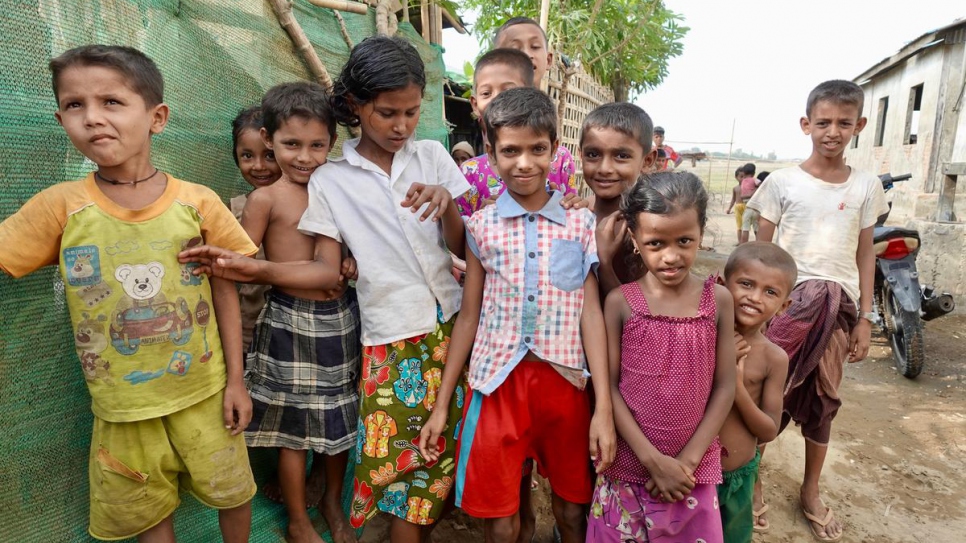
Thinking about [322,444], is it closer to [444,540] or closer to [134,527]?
[134,527]

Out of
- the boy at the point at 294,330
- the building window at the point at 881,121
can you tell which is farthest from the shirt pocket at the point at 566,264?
the building window at the point at 881,121

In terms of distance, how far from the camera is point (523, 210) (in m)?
1.78

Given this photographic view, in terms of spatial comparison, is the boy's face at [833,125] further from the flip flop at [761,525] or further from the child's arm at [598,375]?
the flip flop at [761,525]

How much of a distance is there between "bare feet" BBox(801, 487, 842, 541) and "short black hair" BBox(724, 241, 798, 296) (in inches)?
51.3

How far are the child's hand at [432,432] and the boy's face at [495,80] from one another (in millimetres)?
1251

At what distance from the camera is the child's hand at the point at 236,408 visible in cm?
163

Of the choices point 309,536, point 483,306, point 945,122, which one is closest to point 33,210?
point 483,306

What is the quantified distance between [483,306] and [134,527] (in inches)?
46.1

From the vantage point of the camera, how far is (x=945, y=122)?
7621 mm

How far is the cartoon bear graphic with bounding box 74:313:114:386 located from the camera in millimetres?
1412

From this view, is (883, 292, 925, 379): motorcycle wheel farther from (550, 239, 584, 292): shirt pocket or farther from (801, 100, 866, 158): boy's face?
(550, 239, 584, 292): shirt pocket

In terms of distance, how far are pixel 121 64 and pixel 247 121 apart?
2.42ft

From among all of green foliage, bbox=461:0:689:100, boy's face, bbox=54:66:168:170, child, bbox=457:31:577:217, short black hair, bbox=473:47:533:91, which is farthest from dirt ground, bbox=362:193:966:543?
green foliage, bbox=461:0:689:100

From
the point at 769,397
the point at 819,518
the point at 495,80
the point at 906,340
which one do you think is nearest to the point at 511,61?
the point at 495,80
